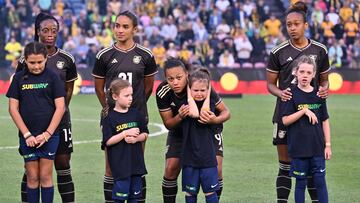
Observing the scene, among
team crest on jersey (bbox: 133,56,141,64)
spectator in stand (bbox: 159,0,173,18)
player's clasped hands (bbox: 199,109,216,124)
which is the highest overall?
spectator in stand (bbox: 159,0,173,18)

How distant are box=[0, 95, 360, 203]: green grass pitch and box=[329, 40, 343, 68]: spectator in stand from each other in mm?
9572

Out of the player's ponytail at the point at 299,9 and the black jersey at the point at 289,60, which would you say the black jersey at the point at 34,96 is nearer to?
the black jersey at the point at 289,60

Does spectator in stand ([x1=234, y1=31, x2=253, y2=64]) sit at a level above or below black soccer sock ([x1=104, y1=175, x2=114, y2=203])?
above

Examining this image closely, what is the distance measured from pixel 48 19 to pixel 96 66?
74 centimetres

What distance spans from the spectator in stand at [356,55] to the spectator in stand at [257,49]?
316 cm

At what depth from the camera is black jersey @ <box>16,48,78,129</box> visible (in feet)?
37.1

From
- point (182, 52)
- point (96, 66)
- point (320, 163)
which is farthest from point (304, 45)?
point (182, 52)

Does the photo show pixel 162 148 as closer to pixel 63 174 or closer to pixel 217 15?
pixel 63 174

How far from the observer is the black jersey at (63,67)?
11.3m

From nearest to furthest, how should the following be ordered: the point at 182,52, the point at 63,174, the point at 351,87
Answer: the point at 63,174
the point at 351,87
the point at 182,52

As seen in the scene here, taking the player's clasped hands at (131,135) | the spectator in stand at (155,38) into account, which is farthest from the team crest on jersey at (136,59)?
the spectator in stand at (155,38)

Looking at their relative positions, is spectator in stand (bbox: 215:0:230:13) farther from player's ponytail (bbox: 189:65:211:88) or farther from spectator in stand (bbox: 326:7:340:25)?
player's ponytail (bbox: 189:65:211:88)

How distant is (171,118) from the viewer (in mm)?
10984

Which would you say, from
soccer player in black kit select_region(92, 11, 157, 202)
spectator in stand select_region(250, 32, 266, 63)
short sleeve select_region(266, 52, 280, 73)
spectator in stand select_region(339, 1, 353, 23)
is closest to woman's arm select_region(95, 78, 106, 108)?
soccer player in black kit select_region(92, 11, 157, 202)
